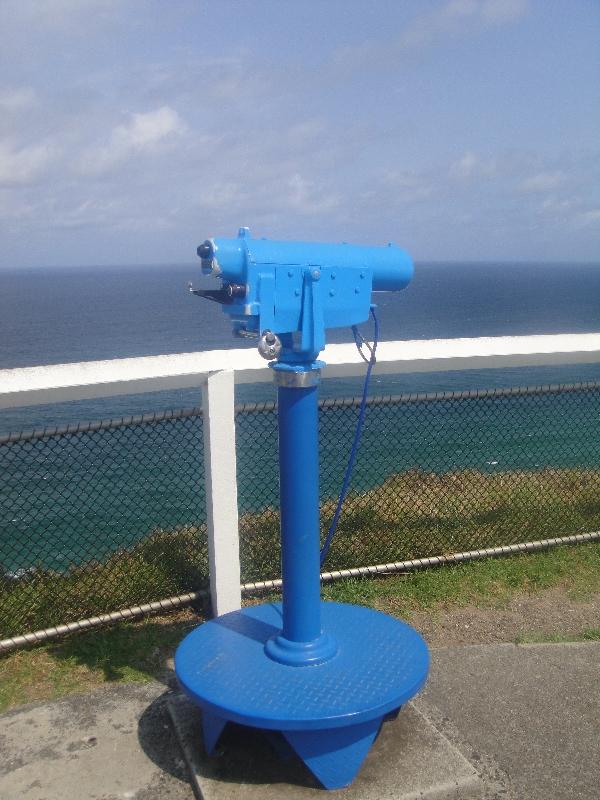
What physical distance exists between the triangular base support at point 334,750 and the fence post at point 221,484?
135cm

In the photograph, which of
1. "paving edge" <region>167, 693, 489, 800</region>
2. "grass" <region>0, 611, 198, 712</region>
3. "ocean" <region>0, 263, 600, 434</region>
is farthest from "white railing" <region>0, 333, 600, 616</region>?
"ocean" <region>0, 263, 600, 434</region>

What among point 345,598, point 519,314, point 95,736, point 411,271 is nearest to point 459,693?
point 345,598

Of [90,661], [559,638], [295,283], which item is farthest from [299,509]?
[559,638]

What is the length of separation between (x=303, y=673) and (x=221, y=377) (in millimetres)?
1450

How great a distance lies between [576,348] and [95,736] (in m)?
3.17

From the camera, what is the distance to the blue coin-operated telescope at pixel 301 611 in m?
2.79

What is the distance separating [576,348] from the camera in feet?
15.5

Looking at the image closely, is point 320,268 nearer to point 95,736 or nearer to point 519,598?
point 95,736

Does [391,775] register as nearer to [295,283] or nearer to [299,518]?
[299,518]

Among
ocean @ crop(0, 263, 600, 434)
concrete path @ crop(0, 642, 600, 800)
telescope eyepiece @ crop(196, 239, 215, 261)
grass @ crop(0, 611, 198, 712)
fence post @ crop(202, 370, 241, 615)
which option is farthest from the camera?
ocean @ crop(0, 263, 600, 434)

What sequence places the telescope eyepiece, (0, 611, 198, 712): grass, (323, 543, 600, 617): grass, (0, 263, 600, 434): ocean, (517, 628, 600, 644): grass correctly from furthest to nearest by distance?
1. (0, 263, 600, 434): ocean
2. (323, 543, 600, 617): grass
3. (517, 628, 600, 644): grass
4. (0, 611, 198, 712): grass
5. the telescope eyepiece

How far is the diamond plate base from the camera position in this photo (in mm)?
2779

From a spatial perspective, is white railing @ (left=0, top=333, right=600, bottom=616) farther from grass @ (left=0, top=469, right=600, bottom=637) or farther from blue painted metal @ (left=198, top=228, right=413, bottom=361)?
blue painted metal @ (left=198, top=228, right=413, bottom=361)

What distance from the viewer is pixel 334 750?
288 centimetres
